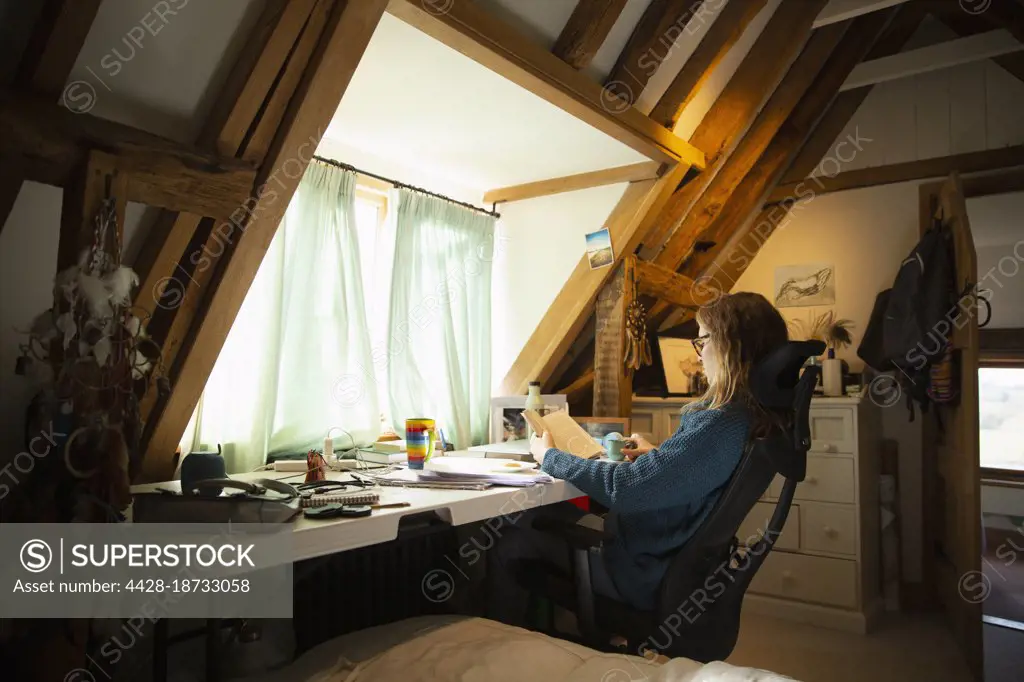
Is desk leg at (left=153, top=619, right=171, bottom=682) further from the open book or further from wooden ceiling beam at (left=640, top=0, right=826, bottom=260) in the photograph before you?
wooden ceiling beam at (left=640, top=0, right=826, bottom=260)

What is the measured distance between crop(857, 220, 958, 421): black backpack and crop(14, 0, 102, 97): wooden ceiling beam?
Result: 3.44 m

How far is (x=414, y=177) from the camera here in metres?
2.96

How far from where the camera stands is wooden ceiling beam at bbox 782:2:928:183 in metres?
3.97

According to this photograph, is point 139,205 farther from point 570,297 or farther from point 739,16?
point 739,16


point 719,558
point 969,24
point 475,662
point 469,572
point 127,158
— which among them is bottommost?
point 469,572

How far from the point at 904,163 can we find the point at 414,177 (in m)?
2.84

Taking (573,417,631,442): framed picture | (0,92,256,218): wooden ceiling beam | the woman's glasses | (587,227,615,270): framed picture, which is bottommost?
(573,417,631,442): framed picture

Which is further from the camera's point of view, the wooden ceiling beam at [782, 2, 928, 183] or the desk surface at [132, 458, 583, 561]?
the wooden ceiling beam at [782, 2, 928, 183]

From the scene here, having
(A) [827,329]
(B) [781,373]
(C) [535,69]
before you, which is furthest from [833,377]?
(C) [535,69]

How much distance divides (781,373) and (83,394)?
5.17ft

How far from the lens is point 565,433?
7.53ft

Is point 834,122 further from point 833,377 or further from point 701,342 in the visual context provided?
point 701,342

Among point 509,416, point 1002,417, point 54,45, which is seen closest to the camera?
point 54,45

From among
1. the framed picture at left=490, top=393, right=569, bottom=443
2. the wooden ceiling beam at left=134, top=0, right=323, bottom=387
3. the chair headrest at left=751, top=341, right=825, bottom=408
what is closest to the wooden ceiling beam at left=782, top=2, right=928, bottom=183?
the framed picture at left=490, top=393, right=569, bottom=443
